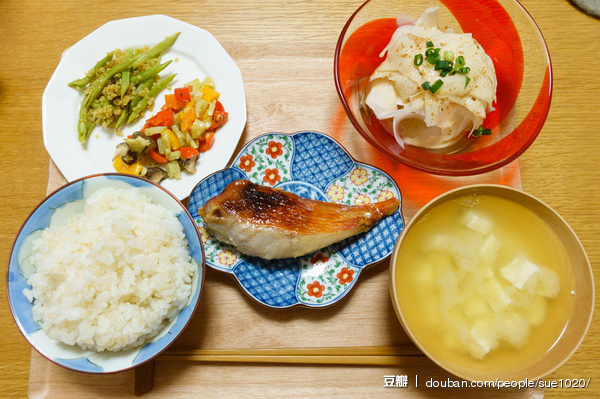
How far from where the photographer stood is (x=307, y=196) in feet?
6.82

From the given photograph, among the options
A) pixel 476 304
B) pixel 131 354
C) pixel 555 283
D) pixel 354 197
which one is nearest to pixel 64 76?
pixel 131 354

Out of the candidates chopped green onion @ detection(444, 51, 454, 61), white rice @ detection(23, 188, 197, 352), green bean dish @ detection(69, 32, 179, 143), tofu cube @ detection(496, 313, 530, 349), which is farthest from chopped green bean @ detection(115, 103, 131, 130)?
tofu cube @ detection(496, 313, 530, 349)

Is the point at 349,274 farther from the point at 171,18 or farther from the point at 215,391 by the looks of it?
the point at 171,18

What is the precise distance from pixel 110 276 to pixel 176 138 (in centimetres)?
70

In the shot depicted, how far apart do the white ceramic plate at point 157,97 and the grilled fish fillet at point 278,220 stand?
25 centimetres

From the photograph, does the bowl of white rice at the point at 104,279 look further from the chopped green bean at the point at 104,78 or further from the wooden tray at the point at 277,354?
the chopped green bean at the point at 104,78

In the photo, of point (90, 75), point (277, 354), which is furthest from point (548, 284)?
point (90, 75)

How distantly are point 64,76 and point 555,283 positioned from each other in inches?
89.6

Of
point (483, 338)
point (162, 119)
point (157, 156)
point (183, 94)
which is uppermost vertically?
point (183, 94)

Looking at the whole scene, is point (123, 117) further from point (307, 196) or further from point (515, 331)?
point (515, 331)

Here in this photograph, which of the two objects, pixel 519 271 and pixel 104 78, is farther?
pixel 104 78

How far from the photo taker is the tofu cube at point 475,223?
177 centimetres

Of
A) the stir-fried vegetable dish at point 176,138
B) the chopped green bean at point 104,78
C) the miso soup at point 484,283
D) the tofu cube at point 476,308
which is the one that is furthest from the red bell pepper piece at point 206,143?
the tofu cube at point 476,308

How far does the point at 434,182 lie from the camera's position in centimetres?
210
